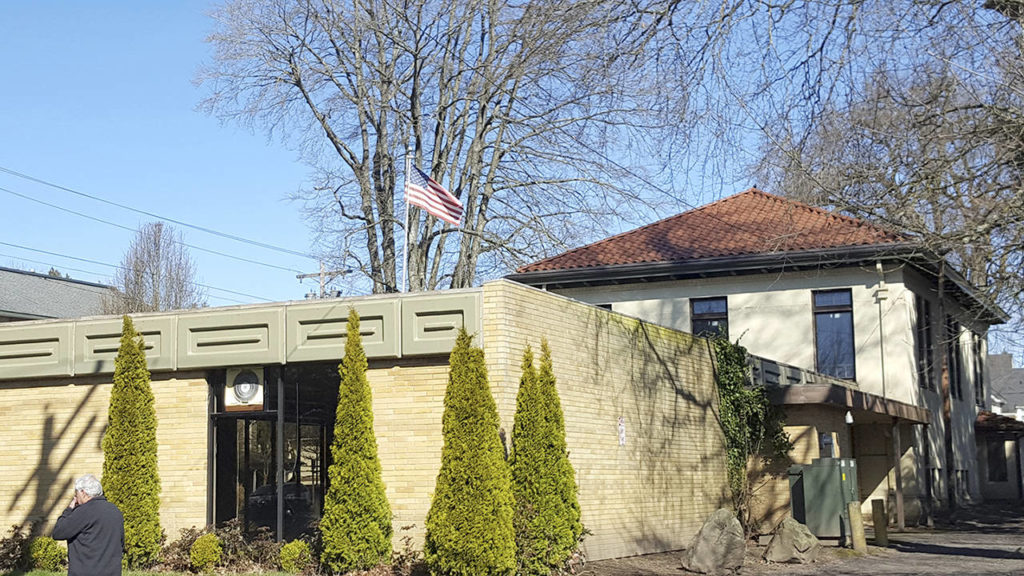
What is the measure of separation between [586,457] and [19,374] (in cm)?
949

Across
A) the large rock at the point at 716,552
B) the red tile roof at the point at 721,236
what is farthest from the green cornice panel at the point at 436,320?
the red tile roof at the point at 721,236

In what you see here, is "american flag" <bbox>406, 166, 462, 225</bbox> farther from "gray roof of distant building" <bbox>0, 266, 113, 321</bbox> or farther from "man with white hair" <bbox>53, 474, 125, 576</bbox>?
"gray roof of distant building" <bbox>0, 266, 113, 321</bbox>

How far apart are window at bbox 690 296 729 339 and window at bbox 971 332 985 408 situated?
13.7m

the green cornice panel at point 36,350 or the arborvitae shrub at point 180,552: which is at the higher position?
the green cornice panel at point 36,350

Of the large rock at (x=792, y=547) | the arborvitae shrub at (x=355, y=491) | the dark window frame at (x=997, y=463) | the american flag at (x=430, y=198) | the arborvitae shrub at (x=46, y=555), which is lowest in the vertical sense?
the dark window frame at (x=997, y=463)

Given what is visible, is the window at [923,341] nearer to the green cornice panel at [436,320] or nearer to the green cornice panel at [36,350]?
the green cornice panel at [436,320]

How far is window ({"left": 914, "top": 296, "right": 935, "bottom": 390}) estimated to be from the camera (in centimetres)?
3152

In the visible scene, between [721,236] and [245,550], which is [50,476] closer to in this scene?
[245,550]

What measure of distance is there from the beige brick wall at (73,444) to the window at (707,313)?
16.7m

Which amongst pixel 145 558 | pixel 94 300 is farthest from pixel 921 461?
pixel 94 300

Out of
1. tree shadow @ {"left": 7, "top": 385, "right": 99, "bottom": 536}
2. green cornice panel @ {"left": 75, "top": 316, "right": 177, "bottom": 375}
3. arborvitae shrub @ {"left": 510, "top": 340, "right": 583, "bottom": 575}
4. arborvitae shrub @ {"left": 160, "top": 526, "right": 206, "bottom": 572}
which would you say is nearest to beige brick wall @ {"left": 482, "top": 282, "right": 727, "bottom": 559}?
arborvitae shrub @ {"left": 510, "top": 340, "right": 583, "bottom": 575}

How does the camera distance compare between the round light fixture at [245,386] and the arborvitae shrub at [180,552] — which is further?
the round light fixture at [245,386]

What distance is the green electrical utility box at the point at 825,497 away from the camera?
22672mm

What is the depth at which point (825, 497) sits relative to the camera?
2269 centimetres
